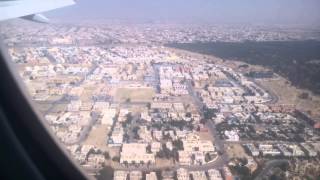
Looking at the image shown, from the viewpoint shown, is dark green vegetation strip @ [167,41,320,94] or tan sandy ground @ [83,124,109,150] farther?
dark green vegetation strip @ [167,41,320,94]

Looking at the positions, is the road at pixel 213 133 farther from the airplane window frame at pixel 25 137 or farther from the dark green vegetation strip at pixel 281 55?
the airplane window frame at pixel 25 137

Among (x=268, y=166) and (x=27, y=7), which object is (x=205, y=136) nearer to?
(x=268, y=166)

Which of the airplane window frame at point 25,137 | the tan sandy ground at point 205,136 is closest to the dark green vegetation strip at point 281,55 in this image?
the tan sandy ground at point 205,136

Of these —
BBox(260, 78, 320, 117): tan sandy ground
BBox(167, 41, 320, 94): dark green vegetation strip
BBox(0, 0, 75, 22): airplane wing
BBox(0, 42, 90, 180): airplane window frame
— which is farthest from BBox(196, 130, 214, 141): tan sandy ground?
BBox(0, 42, 90, 180): airplane window frame

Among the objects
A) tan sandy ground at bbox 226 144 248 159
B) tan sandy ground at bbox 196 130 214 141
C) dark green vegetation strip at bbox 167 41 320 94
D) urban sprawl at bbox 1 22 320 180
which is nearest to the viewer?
urban sprawl at bbox 1 22 320 180

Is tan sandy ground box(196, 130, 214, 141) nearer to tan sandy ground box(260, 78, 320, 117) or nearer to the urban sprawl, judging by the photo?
the urban sprawl

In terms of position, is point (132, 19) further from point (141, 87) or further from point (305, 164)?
point (305, 164)

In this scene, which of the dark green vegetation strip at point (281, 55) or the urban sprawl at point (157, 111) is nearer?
the urban sprawl at point (157, 111)

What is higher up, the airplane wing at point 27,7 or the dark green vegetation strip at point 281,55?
the airplane wing at point 27,7

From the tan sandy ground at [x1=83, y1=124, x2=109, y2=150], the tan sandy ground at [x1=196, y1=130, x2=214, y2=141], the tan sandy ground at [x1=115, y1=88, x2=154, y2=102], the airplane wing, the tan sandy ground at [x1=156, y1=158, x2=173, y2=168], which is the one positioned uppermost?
the airplane wing
